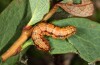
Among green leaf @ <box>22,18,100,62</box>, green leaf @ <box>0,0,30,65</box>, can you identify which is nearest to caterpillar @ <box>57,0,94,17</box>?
green leaf @ <box>22,18,100,62</box>

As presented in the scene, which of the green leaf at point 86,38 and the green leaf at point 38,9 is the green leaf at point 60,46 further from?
the green leaf at point 38,9

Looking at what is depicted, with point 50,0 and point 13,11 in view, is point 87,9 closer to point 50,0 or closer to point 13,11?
point 50,0

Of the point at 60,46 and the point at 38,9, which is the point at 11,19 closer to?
the point at 38,9

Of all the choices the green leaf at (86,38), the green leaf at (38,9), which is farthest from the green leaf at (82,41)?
the green leaf at (38,9)

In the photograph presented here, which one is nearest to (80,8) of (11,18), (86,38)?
(86,38)

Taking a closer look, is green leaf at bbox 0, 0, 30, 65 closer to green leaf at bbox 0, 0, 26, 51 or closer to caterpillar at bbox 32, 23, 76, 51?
green leaf at bbox 0, 0, 26, 51

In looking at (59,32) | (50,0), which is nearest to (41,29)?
(59,32)
